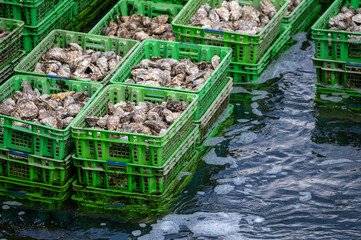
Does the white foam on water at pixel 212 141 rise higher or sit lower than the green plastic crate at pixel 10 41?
lower

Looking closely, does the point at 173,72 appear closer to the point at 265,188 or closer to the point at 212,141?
the point at 212,141

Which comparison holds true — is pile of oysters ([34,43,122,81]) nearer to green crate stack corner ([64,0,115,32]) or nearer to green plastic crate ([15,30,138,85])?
green plastic crate ([15,30,138,85])

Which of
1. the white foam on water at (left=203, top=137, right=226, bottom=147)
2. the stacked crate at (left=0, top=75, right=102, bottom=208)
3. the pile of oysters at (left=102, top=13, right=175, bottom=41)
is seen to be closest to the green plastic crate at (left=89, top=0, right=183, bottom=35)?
the pile of oysters at (left=102, top=13, right=175, bottom=41)

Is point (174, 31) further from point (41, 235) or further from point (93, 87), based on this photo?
point (41, 235)

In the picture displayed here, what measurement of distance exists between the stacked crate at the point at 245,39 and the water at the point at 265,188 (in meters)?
0.37

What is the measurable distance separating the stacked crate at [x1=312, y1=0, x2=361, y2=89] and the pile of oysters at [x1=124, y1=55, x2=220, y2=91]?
1.36 m

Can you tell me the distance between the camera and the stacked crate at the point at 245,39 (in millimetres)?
8695

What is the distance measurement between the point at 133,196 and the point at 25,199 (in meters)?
1.16

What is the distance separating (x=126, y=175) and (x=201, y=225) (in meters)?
0.91

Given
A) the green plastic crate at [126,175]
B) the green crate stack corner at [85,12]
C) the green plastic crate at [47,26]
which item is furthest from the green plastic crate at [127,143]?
the green crate stack corner at [85,12]

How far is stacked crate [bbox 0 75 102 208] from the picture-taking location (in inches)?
266

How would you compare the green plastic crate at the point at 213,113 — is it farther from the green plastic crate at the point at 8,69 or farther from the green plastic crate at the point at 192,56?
the green plastic crate at the point at 8,69

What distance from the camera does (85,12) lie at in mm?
10172

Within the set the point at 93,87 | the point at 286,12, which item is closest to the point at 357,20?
the point at 286,12
